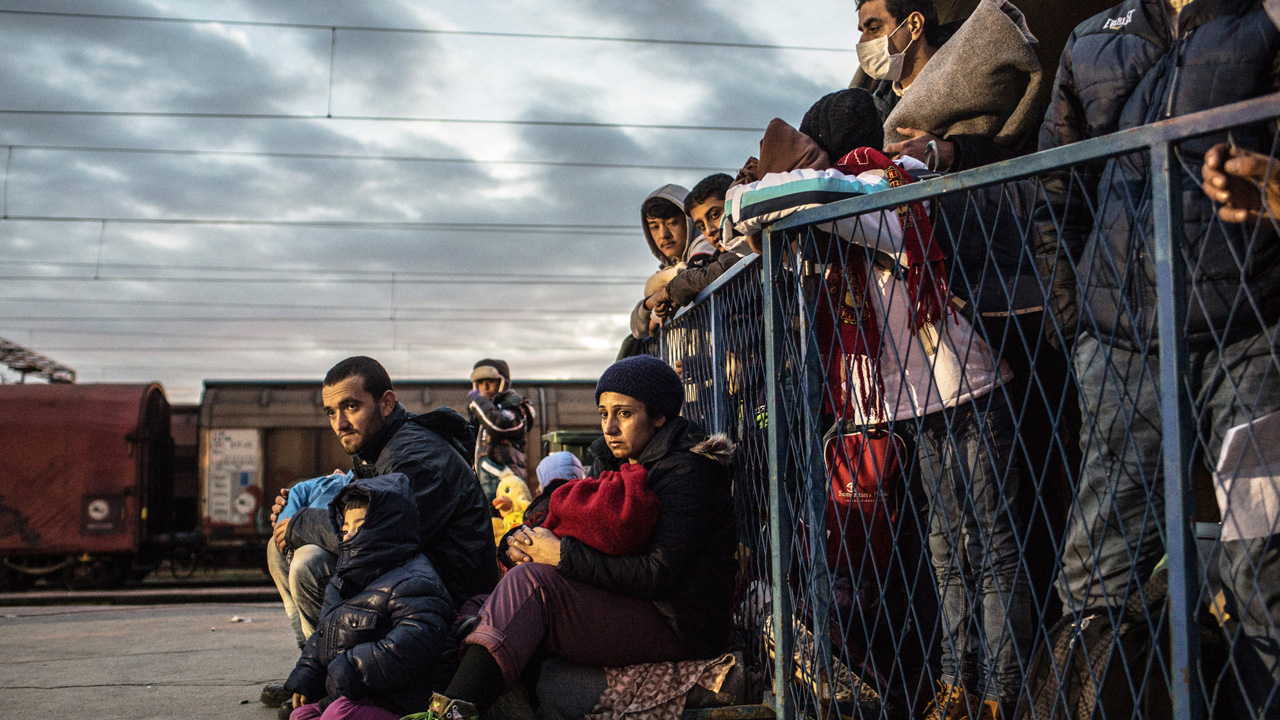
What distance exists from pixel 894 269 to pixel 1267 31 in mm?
1031

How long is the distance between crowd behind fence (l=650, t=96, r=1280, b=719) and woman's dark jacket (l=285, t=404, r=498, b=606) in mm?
1074

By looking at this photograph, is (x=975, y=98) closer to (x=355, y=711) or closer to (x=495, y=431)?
(x=355, y=711)

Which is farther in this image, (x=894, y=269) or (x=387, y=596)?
(x=387, y=596)

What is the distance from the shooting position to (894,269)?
276cm

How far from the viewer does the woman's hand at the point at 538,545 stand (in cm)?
309

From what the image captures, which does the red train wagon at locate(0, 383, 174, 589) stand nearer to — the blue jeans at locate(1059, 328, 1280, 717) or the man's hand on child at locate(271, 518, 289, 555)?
the man's hand on child at locate(271, 518, 289, 555)

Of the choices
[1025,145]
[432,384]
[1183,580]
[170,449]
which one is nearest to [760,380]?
[1025,145]

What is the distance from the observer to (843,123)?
128 inches

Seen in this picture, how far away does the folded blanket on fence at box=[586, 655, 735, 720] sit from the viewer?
120 inches

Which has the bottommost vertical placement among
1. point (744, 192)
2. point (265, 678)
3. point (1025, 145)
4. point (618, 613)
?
point (265, 678)

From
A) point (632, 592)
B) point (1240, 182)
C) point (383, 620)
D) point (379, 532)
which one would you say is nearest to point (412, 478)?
point (379, 532)

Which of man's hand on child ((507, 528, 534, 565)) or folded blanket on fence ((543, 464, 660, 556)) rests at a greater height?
folded blanket on fence ((543, 464, 660, 556))

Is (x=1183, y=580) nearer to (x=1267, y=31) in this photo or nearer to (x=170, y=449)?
(x=1267, y=31)

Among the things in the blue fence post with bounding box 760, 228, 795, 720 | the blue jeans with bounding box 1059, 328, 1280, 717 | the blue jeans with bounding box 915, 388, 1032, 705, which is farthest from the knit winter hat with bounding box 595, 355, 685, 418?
the blue jeans with bounding box 1059, 328, 1280, 717
